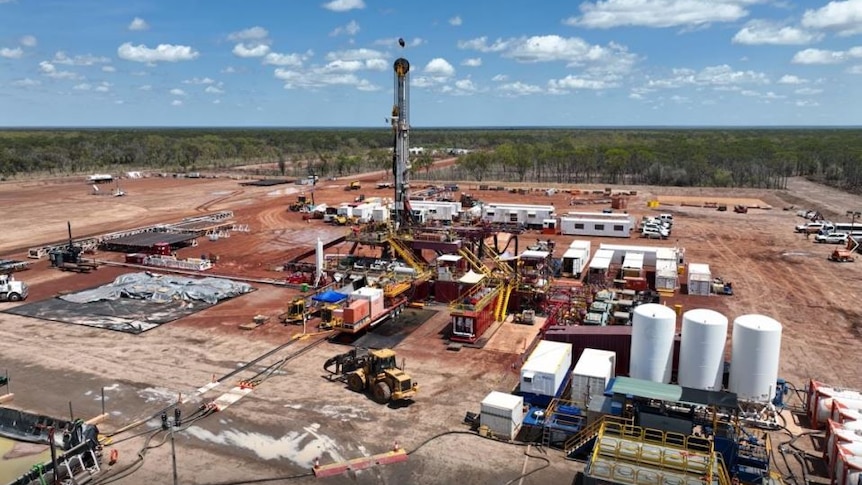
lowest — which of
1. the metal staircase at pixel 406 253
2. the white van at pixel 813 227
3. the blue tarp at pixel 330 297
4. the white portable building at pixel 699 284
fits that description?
the white portable building at pixel 699 284

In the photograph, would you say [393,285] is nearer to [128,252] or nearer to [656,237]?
[128,252]

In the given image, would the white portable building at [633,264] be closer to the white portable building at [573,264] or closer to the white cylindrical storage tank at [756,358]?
the white portable building at [573,264]

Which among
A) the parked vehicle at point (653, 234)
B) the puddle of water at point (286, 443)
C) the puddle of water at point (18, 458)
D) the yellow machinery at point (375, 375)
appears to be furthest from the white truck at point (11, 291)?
the parked vehicle at point (653, 234)

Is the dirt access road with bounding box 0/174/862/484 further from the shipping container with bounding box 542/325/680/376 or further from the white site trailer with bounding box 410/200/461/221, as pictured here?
the white site trailer with bounding box 410/200/461/221

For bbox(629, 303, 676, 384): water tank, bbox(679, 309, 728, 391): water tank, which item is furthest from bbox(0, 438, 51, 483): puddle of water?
bbox(679, 309, 728, 391): water tank

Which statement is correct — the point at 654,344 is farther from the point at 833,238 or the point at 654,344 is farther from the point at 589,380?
the point at 833,238
